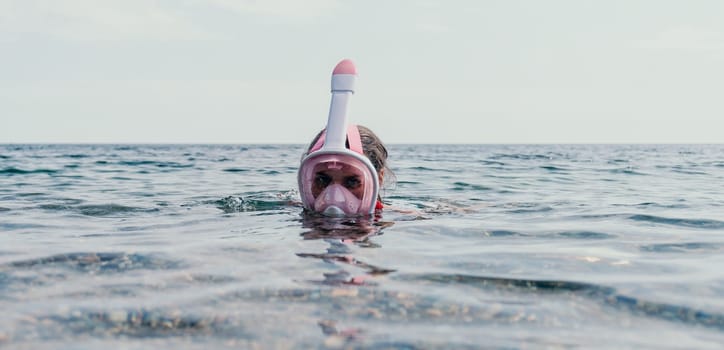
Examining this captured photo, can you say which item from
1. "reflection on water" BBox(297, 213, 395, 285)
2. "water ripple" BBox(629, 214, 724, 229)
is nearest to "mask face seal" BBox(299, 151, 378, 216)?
"reflection on water" BBox(297, 213, 395, 285)

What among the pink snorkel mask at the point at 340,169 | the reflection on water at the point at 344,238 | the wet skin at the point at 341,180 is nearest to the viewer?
the reflection on water at the point at 344,238

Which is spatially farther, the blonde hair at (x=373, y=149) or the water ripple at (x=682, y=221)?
the blonde hair at (x=373, y=149)

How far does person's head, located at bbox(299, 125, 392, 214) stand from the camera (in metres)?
4.98

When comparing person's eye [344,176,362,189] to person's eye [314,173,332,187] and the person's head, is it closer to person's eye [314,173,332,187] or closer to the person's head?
the person's head

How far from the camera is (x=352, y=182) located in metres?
5.21

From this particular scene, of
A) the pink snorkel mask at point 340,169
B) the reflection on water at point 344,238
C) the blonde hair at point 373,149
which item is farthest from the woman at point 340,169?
the blonde hair at point 373,149

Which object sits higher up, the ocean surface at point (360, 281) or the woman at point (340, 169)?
the woman at point (340, 169)

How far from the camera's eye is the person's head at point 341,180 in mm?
4980

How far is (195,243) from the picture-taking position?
3932 millimetres

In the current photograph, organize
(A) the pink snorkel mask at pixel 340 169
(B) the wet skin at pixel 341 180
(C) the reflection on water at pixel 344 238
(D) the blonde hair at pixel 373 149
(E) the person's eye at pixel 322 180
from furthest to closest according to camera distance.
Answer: (D) the blonde hair at pixel 373 149
(E) the person's eye at pixel 322 180
(B) the wet skin at pixel 341 180
(A) the pink snorkel mask at pixel 340 169
(C) the reflection on water at pixel 344 238

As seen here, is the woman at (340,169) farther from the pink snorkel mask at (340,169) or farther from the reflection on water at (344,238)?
the reflection on water at (344,238)
